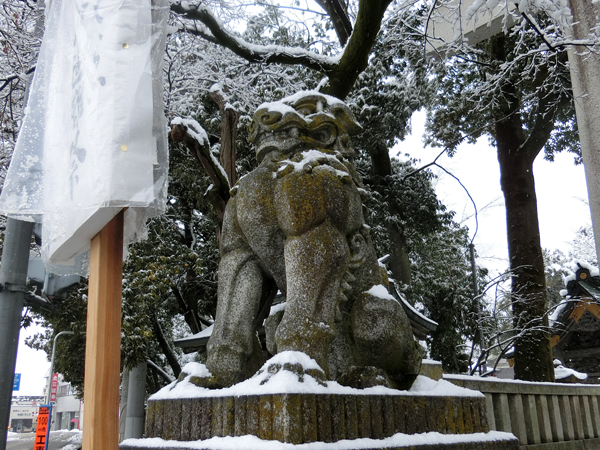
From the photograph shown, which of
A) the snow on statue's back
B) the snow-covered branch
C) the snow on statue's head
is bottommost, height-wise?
the snow on statue's back

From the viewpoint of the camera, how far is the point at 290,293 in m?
2.84

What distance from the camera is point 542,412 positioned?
5.33m

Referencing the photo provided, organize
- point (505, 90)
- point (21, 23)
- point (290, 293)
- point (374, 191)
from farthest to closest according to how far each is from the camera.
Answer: point (374, 191)
point (505, 90)
point (21, 23)
point (290, 293)

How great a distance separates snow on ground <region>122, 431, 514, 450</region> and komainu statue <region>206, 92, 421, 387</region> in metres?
0.35

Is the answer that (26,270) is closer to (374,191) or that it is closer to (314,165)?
(314,165)

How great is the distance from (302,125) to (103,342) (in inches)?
81.3

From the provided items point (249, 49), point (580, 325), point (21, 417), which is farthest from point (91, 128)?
point (21, 417)

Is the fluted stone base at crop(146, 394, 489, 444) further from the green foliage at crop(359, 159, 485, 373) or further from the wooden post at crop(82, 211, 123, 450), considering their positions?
the green foliage at crop(359, 159, 485, 373)

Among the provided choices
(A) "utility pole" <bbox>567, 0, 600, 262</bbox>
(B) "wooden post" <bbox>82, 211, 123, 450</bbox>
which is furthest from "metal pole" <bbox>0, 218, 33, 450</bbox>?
(A) "utility pole" <bbox>567, 0, 600, 262</bbox>

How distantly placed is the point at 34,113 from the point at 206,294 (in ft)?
32.9

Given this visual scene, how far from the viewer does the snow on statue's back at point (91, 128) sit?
1658mm

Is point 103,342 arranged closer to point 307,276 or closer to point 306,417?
point 306,417

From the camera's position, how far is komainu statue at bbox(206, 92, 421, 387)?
2.83 metres

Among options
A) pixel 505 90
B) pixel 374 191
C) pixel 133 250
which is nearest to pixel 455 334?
pixel 374 191
